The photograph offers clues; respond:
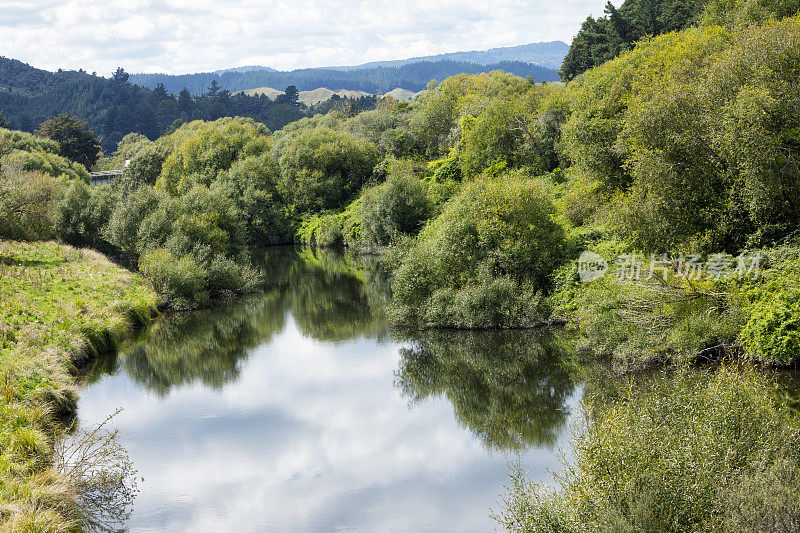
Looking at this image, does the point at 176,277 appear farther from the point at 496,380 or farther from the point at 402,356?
the point at 496,380

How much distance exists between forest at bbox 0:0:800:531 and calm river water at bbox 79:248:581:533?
1914 mm

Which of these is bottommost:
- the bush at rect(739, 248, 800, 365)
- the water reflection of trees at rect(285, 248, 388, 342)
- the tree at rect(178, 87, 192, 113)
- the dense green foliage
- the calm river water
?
the water reflection of trees at rect(285, 248, 388, 342)

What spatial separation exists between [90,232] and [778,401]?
158 feet

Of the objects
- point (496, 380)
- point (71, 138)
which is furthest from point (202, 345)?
point (71, 138)

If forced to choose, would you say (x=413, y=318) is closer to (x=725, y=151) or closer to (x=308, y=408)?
(x=308, y=408)

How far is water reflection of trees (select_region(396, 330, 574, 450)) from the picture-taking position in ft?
66.6

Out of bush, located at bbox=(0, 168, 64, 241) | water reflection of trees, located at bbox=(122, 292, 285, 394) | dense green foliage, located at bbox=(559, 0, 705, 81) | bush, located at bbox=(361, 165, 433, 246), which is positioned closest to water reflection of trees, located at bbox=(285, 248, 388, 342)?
water reflection of trees, located at bbox=(122, 292, 285, 394)

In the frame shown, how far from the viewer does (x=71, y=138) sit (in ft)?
327

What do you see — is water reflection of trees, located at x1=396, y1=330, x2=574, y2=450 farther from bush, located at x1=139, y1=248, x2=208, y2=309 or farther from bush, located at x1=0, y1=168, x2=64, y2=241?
bush, located at x1=0, y1=168, x2=64, y2=241

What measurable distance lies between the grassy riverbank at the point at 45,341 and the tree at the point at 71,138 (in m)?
62.3

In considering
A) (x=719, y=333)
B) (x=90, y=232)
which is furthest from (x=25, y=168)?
(x=719, y=333)

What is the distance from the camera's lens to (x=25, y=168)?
6962 centimetres

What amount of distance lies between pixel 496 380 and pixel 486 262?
768 centimetres

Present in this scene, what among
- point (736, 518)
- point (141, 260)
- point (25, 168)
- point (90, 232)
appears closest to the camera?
point (736, 518)
